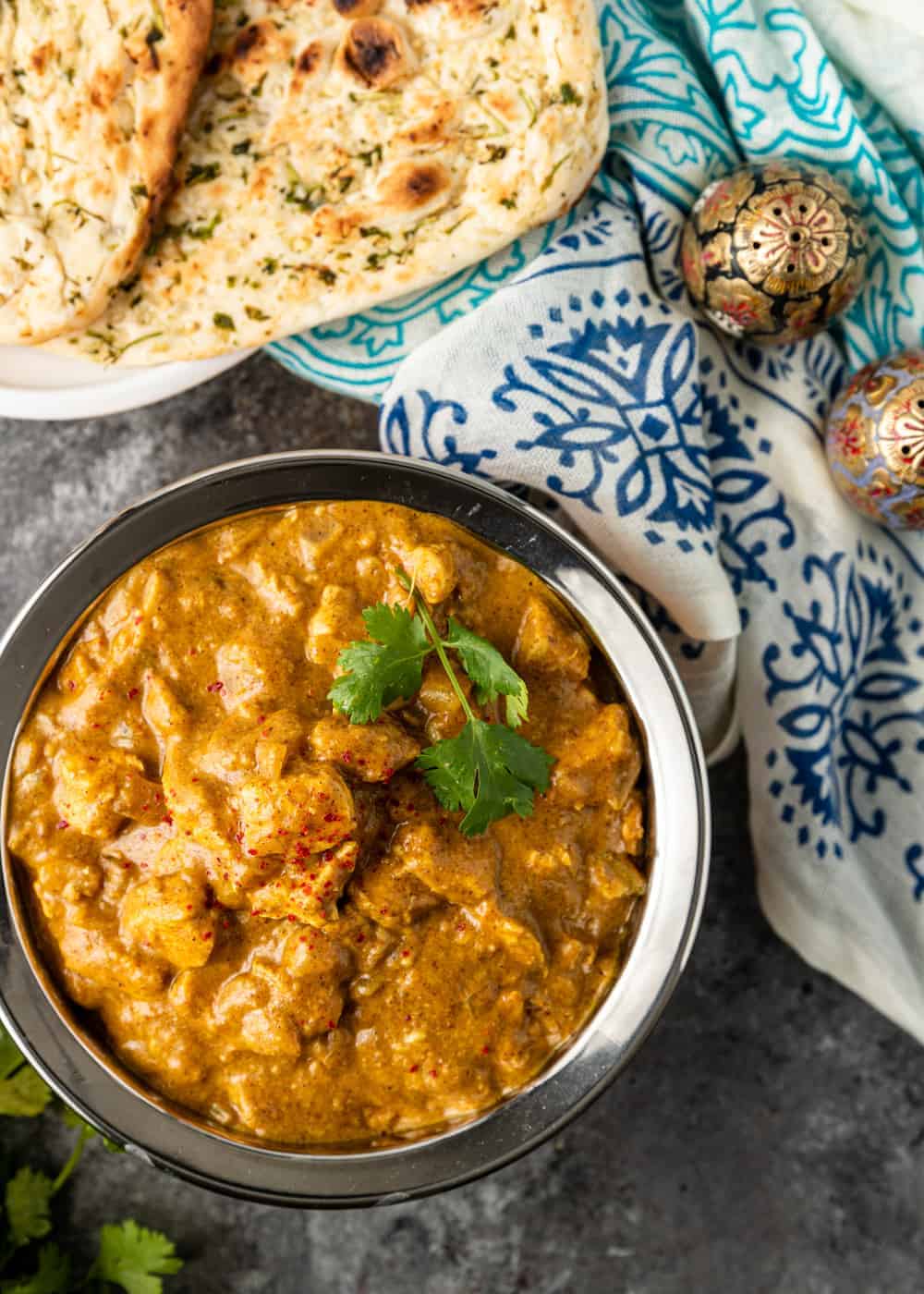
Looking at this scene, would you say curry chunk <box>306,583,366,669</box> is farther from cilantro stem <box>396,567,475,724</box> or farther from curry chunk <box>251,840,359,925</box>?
curry chunk <box>251,840,359,925</box>

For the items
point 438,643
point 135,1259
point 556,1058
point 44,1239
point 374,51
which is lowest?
point 44,1239

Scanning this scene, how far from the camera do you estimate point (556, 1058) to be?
2.32m

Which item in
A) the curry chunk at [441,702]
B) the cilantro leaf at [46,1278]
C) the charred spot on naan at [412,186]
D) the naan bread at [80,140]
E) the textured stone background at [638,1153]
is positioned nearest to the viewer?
the curry chunk at [441,702]

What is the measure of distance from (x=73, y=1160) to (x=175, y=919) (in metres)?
1.23

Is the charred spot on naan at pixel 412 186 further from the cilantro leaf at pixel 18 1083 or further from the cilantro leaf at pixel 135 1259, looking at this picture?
the cilantro leaf at pixel 135 1259

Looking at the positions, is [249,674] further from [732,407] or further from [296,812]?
[732,407]

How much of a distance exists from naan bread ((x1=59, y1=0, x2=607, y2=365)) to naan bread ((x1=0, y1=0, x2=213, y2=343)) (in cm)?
11

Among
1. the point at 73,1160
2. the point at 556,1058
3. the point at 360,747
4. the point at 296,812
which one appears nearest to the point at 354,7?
the point at 360,747

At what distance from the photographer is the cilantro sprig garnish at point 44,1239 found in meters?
2.76

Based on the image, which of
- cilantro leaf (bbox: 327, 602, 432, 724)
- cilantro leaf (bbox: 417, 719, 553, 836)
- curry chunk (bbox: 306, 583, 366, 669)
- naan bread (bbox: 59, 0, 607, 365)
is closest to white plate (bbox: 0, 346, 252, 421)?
naan bread (bbox: 59, 0, 607, 365)

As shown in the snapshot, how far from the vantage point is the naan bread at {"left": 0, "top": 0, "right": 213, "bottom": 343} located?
2.35m

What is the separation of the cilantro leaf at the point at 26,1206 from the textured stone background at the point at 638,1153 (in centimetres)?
11

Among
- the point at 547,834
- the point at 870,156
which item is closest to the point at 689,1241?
the point at 547,834

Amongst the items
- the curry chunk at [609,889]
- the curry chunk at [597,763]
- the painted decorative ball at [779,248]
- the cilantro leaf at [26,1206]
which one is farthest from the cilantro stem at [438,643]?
the cilantro leaf at [26,1206]
